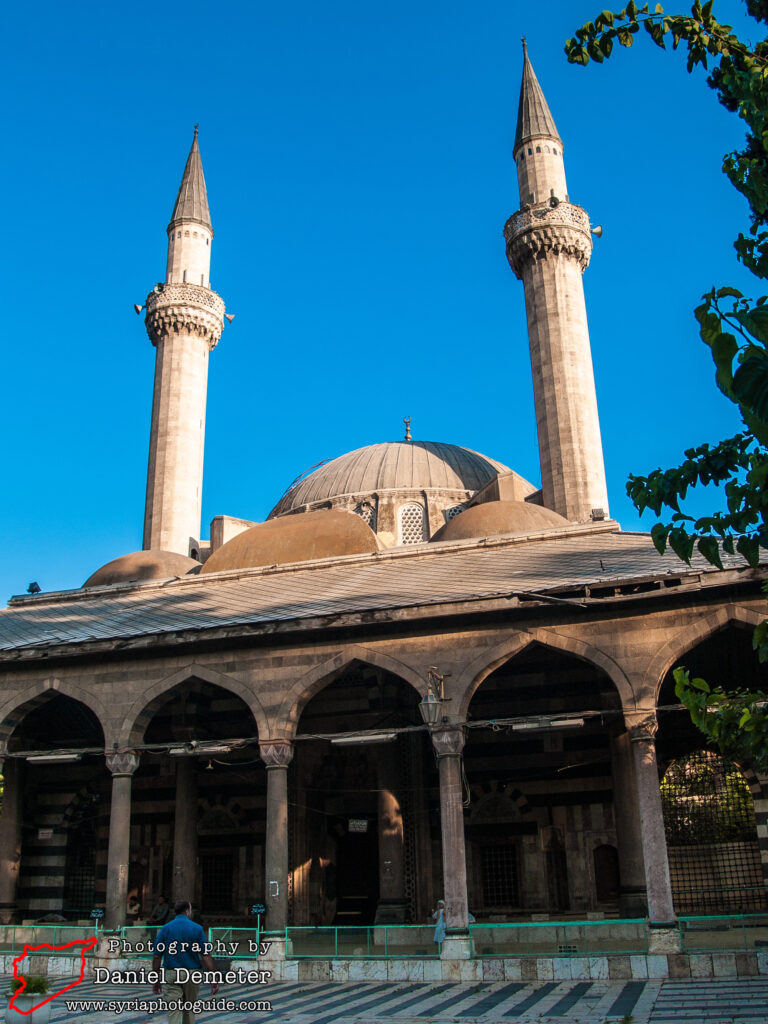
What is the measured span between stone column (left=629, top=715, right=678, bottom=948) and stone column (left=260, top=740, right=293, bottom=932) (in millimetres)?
5074

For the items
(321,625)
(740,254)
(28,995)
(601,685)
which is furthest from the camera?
(601,685)

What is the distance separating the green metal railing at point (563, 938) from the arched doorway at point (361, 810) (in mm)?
3078

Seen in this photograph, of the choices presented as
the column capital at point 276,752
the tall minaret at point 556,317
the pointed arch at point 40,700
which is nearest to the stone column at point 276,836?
the column capital at point 276,752

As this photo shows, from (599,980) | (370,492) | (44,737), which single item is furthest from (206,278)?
(599,980)

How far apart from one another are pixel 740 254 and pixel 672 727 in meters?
13.0

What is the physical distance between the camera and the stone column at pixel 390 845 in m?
16.5

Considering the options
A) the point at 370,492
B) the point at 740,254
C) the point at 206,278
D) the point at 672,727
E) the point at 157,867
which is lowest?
the point at 157,867

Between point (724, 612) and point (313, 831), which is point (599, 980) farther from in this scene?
point (313, 831)

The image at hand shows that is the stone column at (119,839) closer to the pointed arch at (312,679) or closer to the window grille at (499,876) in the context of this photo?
the pointed arch at (312,679)

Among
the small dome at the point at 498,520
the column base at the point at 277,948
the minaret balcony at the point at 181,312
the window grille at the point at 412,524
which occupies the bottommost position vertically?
the column base at the point at 277,948

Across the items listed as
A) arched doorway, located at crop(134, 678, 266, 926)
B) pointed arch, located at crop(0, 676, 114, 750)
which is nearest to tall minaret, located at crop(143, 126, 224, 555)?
arched doorway, located at crop(134, 678, 266, 926)

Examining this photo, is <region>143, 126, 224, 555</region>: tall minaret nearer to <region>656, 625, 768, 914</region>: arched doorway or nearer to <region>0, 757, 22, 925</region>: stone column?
<region>0, 757, 22, 925</region>: stone column

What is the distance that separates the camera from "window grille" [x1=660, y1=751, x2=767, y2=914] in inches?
665

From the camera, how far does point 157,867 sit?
19781mm
